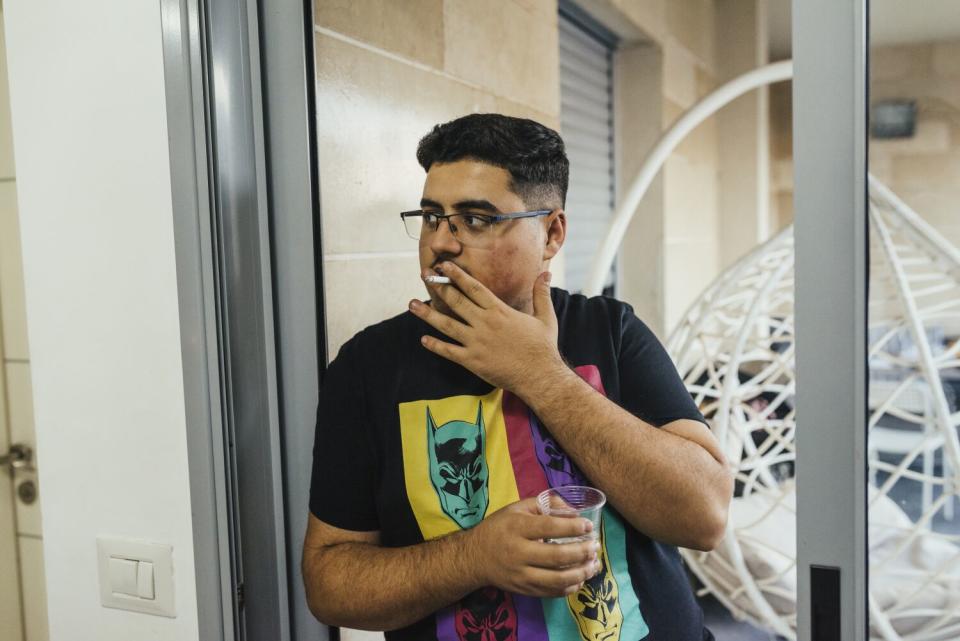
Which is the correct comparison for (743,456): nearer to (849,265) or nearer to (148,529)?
(849,265)

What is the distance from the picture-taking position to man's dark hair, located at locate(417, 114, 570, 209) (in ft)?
3.42

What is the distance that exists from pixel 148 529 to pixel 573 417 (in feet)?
2.18

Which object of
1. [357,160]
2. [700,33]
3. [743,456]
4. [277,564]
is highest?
[700,33]

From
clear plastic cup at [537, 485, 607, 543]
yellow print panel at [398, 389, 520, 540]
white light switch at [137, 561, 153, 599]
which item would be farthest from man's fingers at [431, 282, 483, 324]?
white light switch at [137, 561, 153, 599]

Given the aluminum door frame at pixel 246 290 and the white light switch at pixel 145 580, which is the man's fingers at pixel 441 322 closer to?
the aluminum door frame at pixel 246 290

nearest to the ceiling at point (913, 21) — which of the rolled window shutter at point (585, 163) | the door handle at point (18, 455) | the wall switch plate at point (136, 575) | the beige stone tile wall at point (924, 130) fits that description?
the beige stone tile wall at point (924, 130)

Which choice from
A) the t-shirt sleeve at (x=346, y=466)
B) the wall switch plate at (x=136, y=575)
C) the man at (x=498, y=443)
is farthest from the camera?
the wall switch plate at (x=136, y=575)

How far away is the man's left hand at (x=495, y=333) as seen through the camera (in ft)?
3.23

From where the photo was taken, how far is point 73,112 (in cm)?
117

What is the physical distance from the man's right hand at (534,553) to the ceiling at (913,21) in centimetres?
61

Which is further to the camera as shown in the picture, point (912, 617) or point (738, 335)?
point (738, 335)

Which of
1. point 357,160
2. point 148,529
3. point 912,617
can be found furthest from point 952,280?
point 148,529

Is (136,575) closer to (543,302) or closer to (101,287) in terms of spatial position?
(101,287)

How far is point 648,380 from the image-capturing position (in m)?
1.02
